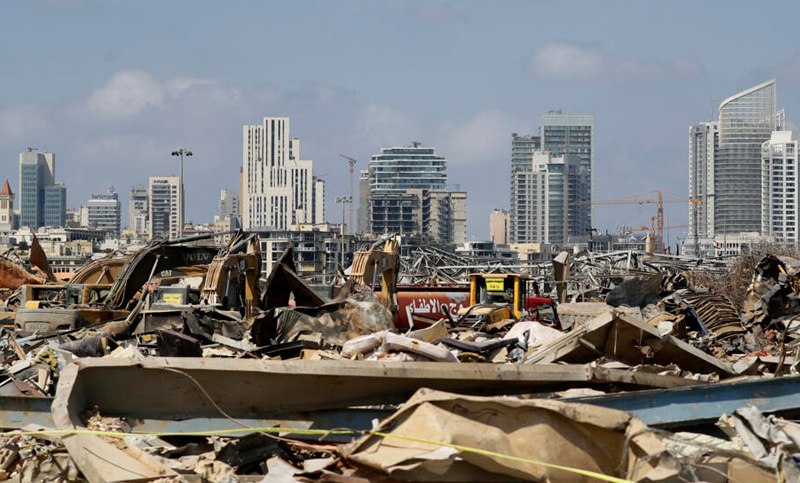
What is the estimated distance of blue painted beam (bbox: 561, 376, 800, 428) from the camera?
24.5ft

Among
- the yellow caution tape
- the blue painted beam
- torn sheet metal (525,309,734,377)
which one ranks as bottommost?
the yellow caution tape

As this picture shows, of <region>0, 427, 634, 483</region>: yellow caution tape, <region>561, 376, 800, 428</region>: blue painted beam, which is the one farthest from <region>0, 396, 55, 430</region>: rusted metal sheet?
<region>561, 376, 800, 428</region>: blue painted beam

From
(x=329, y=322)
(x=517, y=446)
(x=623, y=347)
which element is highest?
(x=623, y=347)

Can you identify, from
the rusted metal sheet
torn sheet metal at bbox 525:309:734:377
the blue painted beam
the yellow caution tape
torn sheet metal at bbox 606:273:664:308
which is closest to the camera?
the yellow caution tape

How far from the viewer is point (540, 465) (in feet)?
20.0

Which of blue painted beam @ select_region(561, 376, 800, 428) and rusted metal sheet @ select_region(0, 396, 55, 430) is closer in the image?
blue painted beam @ select_region(561, 376, 800, 428)

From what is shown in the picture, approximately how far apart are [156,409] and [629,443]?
3.44 m

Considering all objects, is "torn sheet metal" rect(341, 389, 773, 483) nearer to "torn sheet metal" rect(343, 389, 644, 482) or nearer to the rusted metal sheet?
"torn sheet metal" rect(343, 389, 644, 482)

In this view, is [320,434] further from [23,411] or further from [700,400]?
[700,400]

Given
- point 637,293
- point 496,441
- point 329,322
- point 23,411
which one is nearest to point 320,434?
point 496,441

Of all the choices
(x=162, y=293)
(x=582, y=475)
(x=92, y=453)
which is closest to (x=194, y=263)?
(x=162, y=293)

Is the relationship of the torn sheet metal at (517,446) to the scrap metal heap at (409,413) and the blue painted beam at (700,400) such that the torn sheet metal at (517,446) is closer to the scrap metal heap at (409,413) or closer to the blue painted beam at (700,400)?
the scrap metal heap at (409,413)

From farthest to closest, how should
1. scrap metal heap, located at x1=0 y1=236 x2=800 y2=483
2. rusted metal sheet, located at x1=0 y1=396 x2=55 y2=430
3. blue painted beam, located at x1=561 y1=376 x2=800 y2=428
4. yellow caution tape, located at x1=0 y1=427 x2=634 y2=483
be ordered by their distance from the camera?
rusted metal sheet, located at x1=0 y1=396 x2=55 y2=430, blue painted beam, located at x1=561 y1=376 x2=800 y2=428, scrap metal heap, located at x1=0 y1=236 x2=800 y2=483, yellow caution tape, located at x1=0 y1=427 x2=634 y2=483

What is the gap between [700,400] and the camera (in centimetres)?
757
